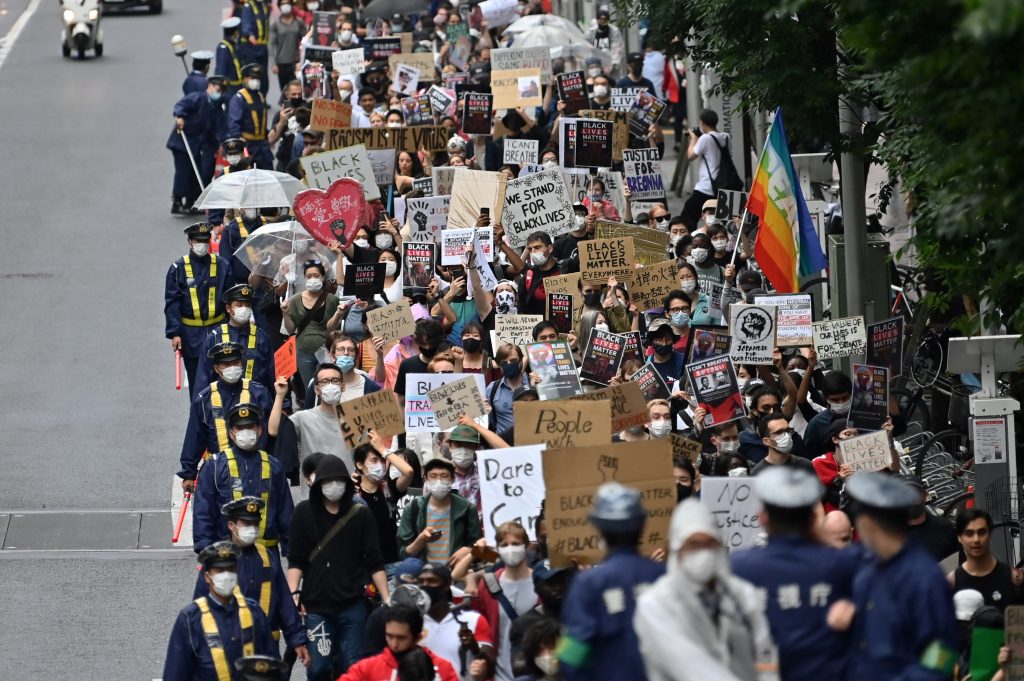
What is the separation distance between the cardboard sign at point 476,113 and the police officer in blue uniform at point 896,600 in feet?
55.1

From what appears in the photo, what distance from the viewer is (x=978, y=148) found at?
8.02 metres

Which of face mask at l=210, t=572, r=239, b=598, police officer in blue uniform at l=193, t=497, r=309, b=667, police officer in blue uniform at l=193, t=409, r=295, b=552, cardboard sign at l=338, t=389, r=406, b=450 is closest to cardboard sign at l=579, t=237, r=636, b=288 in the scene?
cardboard sign at l=338, t=389, r=406, b=450

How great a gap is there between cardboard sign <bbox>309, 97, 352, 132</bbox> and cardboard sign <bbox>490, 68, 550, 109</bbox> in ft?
6.97

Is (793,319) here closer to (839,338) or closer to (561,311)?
(839,338)

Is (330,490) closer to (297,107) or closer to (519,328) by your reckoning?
(519,328)

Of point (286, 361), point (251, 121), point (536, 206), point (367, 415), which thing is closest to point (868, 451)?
point (367, 415)

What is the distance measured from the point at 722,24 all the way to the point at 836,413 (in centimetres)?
378

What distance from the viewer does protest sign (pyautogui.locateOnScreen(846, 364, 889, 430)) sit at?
13078 millimetres

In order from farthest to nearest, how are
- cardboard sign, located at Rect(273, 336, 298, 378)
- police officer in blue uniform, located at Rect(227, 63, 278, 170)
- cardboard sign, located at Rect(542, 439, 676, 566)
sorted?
police officer in blue uniform, located at Rect(227, 63, 278, 170) < cardboard sign, located at Rect(273, 336, 298, 378) < cardboard sign, located at Rect(542, 439, 676, 566)

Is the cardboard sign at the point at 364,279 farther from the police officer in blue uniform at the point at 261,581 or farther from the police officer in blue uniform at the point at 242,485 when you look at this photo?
the police officer in blue uniform at the point at 261,581

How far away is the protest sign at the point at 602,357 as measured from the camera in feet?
47.4

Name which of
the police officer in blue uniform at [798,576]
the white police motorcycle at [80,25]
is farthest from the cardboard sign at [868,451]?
the white police motorcycle at [80,25]

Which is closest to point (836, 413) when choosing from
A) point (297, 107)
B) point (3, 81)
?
point (297, 107)

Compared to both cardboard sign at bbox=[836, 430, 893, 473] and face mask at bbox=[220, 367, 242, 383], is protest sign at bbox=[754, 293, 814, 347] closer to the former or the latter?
cardboard sign at bbox=[836, 430, 893, 473]
